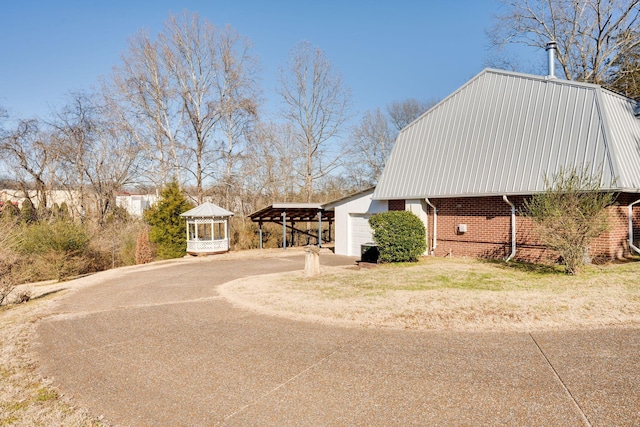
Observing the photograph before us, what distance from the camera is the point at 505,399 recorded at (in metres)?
3.66

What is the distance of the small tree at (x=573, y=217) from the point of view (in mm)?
8969

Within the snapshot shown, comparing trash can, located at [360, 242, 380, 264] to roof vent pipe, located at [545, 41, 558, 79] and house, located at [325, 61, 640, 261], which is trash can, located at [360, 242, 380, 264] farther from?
roof vent pipe, located at [545, 41, 558, 79]

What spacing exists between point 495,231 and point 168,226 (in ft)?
49.9

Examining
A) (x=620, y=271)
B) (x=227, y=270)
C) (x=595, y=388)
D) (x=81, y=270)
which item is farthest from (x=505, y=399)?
(x=81, y=270)

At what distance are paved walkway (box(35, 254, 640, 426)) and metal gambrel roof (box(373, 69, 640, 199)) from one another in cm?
670

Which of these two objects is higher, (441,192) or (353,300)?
(441,192)

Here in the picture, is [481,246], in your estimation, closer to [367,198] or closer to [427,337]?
[367,198]

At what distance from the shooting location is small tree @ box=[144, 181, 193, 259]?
19344 millimetres

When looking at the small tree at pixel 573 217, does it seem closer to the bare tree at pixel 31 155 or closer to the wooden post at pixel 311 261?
the wooden post at pixel 311 261

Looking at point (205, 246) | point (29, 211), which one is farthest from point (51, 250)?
point (29, 211)

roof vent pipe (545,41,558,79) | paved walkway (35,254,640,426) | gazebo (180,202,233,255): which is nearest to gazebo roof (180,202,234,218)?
gazebo (180,202,233,255)

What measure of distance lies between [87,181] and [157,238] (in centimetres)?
1308

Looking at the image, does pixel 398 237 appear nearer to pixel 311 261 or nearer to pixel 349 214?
pixel 311 261

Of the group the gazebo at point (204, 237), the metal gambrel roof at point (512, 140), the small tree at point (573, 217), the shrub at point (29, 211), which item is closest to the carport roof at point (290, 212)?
the gazebo at point (204, 237)
